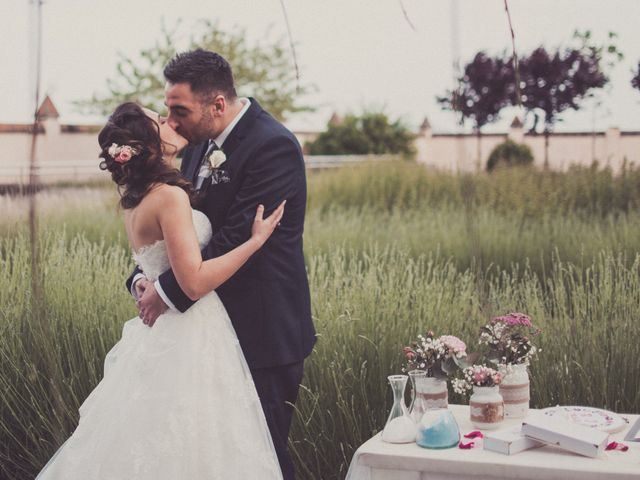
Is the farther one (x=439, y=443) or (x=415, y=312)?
(x=415, y=312)

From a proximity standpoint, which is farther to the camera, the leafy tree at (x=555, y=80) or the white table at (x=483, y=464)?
the leafy tree at (x=555, y=80)

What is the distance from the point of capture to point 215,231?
262 cm

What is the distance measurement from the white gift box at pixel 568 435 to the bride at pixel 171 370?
0.76 metres

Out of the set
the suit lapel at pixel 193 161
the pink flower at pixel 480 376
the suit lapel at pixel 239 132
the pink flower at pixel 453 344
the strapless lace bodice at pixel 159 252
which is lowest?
the pink flower at pixel 480 376

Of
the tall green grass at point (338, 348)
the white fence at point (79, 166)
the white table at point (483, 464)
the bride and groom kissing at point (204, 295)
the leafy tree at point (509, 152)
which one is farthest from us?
the leafy tree at point (509, 152)

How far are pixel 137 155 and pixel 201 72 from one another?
11.7 inches

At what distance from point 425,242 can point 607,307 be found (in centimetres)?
302

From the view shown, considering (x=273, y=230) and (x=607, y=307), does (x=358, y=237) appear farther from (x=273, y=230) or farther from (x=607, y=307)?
(x=273, y=230)

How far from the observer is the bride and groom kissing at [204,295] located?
2471mm

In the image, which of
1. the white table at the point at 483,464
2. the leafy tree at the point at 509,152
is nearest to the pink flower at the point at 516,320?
the white table at the point at 483,464

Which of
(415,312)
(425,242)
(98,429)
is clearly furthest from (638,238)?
(98,429)

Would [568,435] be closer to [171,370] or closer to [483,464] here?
[483,464]

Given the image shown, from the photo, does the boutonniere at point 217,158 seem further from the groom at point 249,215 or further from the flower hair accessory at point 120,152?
the flower hair accessory at point 120,152

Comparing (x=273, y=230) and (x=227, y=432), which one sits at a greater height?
(x=273, y=230)
